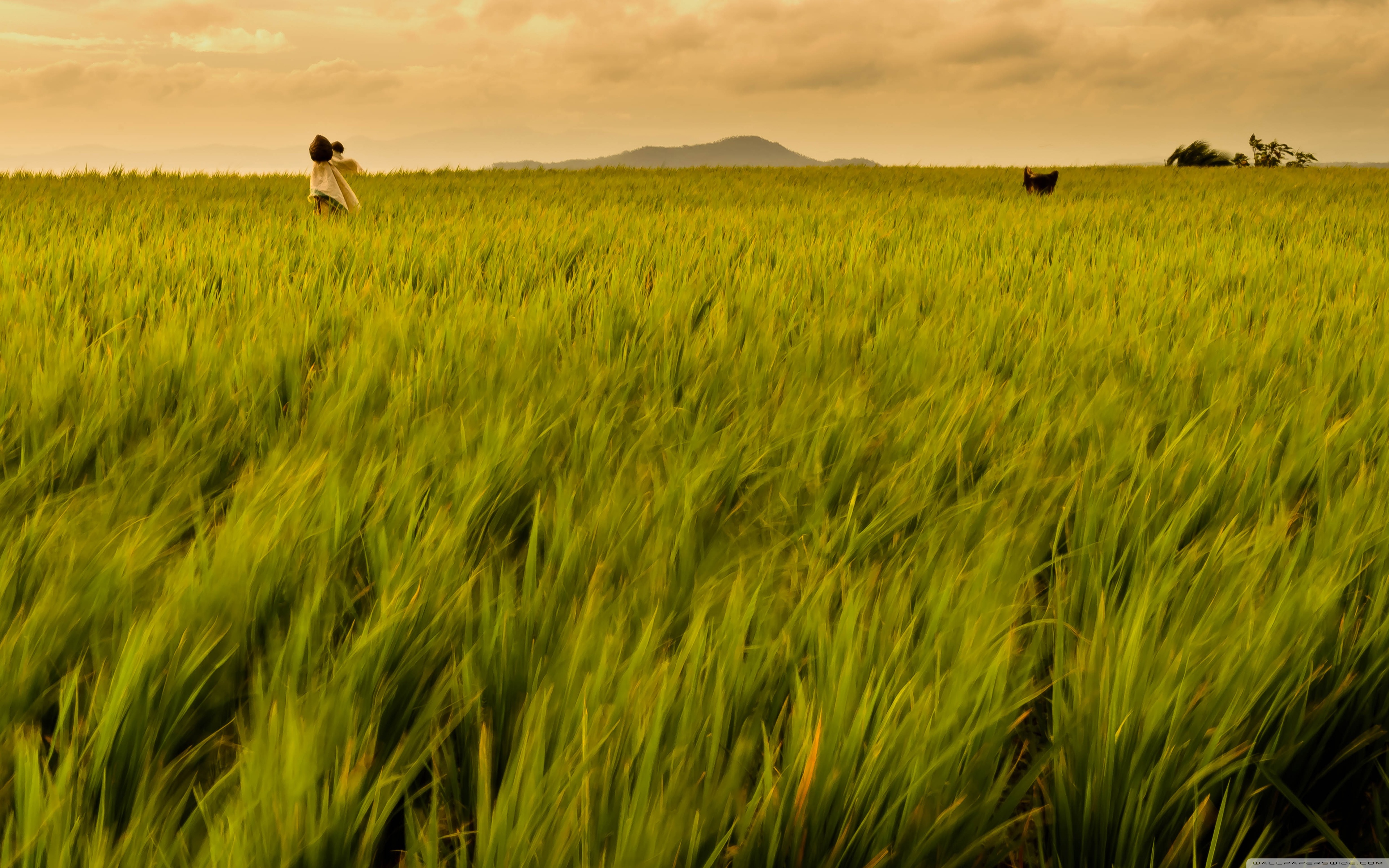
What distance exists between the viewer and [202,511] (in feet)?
3.18

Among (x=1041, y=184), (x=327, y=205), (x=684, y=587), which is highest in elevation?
(x=1041, y=184)

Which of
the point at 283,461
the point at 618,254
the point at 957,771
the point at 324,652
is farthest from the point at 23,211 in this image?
the point at 957,771

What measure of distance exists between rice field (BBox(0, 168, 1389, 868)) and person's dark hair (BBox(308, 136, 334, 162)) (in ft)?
11.7

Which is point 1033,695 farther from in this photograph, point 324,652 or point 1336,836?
point 324,652

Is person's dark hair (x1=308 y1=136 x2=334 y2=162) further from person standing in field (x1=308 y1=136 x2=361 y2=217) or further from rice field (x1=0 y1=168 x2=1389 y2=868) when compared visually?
rice field (x1=0 y1=168 x2=1389 y2=868)

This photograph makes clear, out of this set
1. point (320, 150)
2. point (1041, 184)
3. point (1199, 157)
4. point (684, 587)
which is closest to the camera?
point (684, 587)

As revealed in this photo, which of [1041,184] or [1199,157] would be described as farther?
[1199,157]

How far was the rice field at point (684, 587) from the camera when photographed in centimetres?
51

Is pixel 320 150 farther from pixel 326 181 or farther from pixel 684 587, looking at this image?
pixel 684 587

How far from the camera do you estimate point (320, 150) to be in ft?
16.5

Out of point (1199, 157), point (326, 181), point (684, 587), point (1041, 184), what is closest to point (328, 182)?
point (326, 181)

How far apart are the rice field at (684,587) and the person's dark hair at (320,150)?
355cm

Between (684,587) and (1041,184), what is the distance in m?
8.09

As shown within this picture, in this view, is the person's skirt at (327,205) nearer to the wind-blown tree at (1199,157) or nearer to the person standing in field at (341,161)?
the person standing in field at (341,161)
